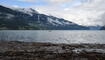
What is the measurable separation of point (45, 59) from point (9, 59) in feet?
23.5

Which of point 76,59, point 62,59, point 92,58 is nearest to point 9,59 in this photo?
point 62,59

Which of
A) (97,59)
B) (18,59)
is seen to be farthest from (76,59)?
(18,59)

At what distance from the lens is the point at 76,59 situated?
39781 millimetres

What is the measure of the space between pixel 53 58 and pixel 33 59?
14.8 ft

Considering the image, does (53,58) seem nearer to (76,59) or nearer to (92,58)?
(76,59)

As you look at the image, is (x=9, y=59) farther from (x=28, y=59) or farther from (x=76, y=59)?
(x=76, y=59)

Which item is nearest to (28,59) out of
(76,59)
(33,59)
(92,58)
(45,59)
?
(33,59)

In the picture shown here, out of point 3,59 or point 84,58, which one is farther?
point 84,58

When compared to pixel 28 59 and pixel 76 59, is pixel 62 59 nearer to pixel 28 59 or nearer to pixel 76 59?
pixel 76 59

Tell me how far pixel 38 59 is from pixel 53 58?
138 inches

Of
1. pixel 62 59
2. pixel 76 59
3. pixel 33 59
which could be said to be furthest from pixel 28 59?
pixel 76 59

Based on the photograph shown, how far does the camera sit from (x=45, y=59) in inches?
1531

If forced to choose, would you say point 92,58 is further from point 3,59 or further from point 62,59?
point 3,59

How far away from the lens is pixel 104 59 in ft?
131
